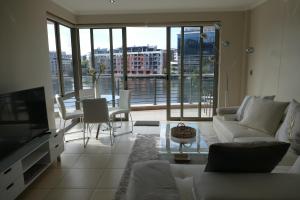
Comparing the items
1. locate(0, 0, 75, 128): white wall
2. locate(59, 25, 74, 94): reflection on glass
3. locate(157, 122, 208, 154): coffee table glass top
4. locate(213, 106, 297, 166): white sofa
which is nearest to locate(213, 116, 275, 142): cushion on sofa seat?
locate(213, 106, 297, 166): white sofa

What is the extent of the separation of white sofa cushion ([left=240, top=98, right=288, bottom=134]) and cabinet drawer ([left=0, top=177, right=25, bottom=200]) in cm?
290

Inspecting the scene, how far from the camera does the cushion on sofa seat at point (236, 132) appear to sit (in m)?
2.94

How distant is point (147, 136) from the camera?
4363 mm

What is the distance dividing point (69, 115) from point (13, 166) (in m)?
2.00

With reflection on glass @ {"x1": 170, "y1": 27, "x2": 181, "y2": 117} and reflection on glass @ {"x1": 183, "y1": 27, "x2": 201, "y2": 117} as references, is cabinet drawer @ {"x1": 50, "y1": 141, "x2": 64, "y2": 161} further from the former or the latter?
reflection on glass @ {"x1": 183, "y1": 27, "x2": 201, "y2": 117}

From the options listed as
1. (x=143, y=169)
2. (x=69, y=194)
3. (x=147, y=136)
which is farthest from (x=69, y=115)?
(x=143, y=169)

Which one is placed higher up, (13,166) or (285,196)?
(285,196)

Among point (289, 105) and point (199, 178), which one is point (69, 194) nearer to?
point (199, 178)

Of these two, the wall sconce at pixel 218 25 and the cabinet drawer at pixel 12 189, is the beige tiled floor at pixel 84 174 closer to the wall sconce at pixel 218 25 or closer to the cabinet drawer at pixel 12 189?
the cabinet drawer at pixel 12 189

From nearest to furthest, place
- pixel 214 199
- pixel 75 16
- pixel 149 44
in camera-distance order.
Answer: pixel 214 199
pixel 75 16
pixel 149 44

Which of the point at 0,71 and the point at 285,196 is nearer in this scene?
the point at 285,196

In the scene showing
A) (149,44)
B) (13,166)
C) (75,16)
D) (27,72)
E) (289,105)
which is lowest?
(13,166)

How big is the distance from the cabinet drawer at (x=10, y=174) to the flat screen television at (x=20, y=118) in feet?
0.59

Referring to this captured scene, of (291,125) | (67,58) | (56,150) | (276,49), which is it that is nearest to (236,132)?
(291,125)
